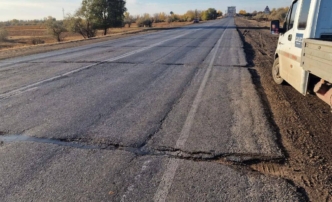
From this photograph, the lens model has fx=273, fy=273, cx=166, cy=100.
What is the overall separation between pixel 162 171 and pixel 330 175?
1835 millimetres

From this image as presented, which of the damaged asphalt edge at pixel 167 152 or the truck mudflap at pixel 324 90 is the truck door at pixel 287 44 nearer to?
the truck mudflap at pixel 324 90

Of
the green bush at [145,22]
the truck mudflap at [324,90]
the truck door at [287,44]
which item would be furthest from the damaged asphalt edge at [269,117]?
the green bush at [145,22]

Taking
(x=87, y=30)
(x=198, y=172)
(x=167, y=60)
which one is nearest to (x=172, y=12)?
(x=87, y=30)

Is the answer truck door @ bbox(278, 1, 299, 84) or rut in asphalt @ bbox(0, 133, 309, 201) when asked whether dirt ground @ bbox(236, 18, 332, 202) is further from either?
truck door @ bbox(278, 1, 299, 84)

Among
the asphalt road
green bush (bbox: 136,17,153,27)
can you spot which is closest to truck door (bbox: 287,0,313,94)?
the asphalt road

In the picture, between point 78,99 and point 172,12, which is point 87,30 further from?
point 172,12

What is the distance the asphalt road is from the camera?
9.00 feet

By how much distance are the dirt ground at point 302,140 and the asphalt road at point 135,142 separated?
0.50 feet

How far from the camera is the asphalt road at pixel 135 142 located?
2742 millimetres

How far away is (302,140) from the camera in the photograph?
151 inches

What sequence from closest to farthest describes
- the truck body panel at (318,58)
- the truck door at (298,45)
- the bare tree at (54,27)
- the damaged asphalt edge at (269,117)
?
the damaged asphalt edge at (269,117) < the truck body panel at (318,58) < the truck door at (298,45) < the bare tree at (54,27)

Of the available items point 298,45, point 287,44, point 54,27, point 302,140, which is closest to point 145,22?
point 54,27

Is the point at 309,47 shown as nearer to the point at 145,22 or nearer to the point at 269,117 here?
the point at 269,117

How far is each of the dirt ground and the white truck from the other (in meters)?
0.39
